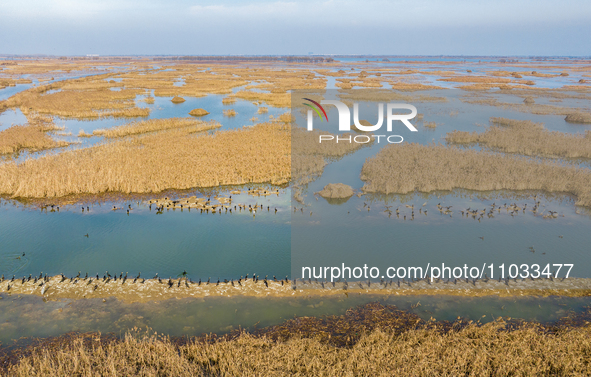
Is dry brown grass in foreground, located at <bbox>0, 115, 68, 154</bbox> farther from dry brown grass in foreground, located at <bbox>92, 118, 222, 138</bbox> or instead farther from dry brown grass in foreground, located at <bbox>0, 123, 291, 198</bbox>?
dry brown grass in foreground, located at <bbox>0, 123, 291, 198</bbox>

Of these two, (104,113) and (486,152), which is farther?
(104,113)

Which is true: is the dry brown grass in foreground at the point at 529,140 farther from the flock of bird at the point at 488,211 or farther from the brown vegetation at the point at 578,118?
the flock of bird at the point at 488,211

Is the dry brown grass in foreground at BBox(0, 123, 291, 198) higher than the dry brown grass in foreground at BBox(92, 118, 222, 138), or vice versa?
the dry brown grass in foreground at BBox(92, 118, 222, 138)

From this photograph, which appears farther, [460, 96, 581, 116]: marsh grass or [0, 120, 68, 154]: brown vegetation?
[460, 96, 581, 116]: marsh grass

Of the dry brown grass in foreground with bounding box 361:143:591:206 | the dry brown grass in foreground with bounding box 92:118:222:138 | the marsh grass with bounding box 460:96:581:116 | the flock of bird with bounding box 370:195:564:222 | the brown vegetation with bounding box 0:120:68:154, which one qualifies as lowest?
the flock of bird with bounding box 370:195:564:222

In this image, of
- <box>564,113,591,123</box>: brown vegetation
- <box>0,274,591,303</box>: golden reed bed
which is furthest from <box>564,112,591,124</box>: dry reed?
<box>0,274,591,303</box>: golden reed bed

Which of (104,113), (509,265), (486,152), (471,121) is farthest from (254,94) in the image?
(509,265)

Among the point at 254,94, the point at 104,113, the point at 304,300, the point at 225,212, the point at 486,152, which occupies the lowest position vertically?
the point at 304,300

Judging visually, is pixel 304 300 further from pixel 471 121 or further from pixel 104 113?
pixel 104 113
